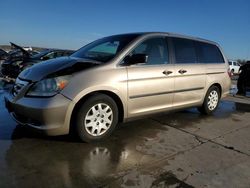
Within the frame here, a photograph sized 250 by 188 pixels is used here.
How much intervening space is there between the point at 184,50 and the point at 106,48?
1597 millimetres

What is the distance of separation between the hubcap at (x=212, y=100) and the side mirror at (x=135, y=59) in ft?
8.21

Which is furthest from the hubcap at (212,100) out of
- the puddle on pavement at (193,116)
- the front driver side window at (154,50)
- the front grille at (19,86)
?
the front grille at (19,86)

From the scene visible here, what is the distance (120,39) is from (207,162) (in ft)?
8.13

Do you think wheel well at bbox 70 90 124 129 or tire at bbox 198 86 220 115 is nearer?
wheel well at bbox 70 90 124 129

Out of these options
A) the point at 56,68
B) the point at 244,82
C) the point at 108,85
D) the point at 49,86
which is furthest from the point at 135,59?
the point at 244,82

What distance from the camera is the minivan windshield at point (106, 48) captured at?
4.33 m

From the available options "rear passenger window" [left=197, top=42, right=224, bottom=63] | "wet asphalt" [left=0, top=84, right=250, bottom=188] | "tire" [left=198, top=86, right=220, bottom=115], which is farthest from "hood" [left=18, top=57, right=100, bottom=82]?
"tire" [left=198, top=86, right=220, bottom=115]

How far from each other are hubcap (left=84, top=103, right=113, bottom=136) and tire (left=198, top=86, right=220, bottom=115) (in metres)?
2.70

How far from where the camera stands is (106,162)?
11.2 ft

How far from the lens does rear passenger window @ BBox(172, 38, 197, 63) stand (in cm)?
506

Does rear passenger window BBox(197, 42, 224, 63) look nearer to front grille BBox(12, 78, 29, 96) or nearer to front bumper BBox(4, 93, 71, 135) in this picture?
front bumper BBox(4, 93, 71, 135)

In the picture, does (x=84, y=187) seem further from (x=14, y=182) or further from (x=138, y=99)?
(x=138, y=99)

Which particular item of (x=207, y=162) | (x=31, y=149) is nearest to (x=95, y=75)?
(x=31, y=149)

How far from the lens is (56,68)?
392 centimetres
